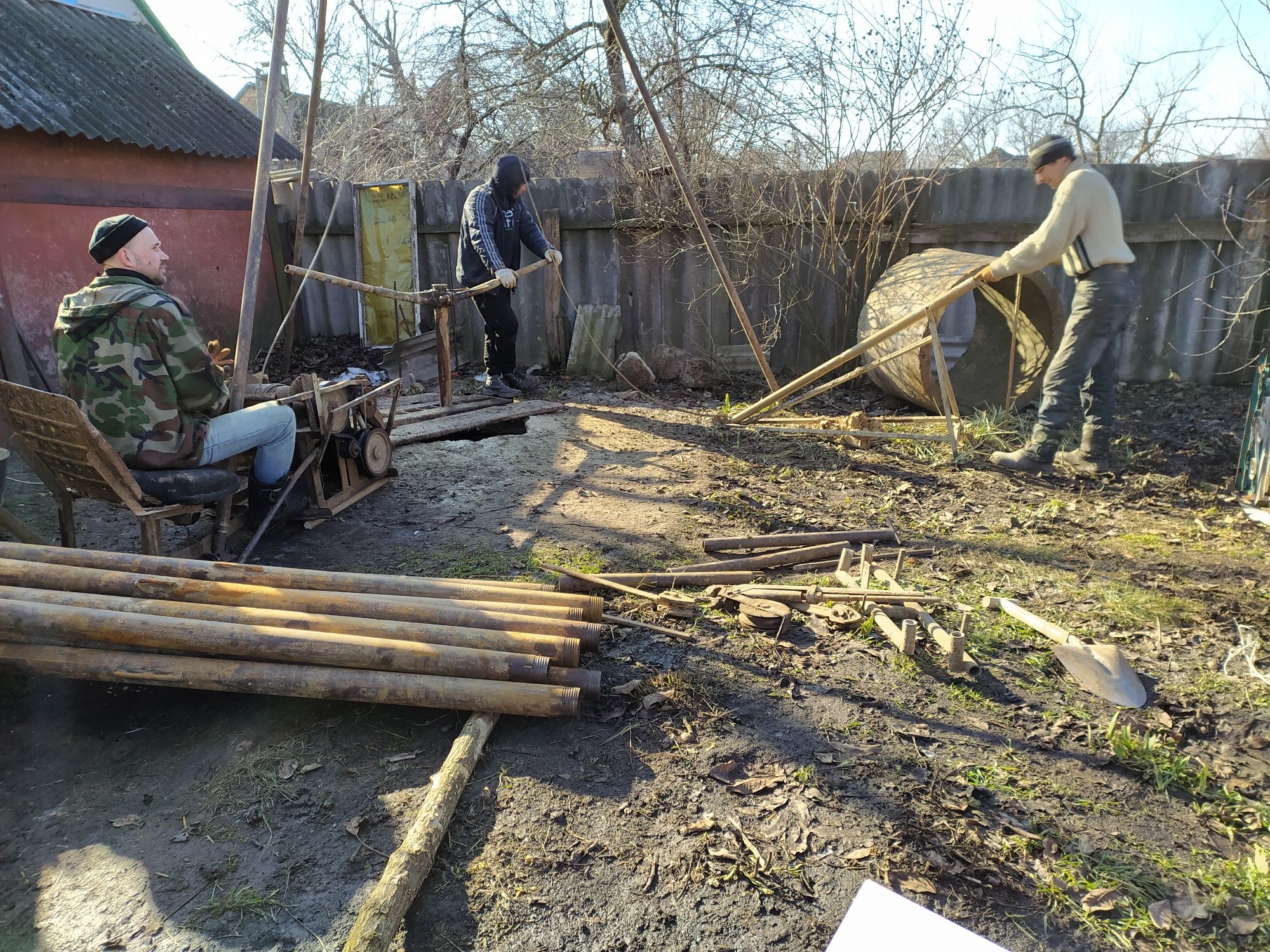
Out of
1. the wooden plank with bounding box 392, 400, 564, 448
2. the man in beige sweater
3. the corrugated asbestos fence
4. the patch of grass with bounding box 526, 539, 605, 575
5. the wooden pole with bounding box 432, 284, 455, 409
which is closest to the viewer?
the patch of grass with bounding box 526, 539, 605, 575

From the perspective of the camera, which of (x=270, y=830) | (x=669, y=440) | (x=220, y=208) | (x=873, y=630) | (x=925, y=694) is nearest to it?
(x=270, y=830)

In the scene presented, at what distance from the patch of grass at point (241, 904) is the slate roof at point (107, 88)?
7.11m

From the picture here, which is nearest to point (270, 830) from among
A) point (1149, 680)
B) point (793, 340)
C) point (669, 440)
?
point (1149, 680)

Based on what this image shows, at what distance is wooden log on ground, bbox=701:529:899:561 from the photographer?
4.56 m

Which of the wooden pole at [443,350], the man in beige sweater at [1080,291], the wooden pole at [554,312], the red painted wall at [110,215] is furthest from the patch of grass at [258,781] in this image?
the wooden pole at [554,312]

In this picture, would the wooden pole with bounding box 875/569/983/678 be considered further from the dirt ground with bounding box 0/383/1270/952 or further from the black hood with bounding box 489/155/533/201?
the black hood with bounding box 489/155/533/201

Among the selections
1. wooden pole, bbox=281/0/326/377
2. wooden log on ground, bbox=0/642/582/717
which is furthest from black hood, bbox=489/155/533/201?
wooden log on ground, bbox=0/642/582/717

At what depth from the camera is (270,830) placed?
2.60m

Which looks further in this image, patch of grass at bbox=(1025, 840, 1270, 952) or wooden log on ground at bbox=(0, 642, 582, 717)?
wooden log on ground at bbox=(0, 642, 582, 717)

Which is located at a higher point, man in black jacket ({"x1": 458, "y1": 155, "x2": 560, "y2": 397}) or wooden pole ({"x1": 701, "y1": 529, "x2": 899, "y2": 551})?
man in black jacket ({"x1": 458, "y1": 155, "x2": 560, "y2": 397})

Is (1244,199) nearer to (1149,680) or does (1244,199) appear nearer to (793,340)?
(793,340)

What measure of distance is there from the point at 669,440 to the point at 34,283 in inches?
229

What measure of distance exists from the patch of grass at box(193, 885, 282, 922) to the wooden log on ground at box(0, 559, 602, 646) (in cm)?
111

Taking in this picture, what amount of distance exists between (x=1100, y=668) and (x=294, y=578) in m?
3.43
